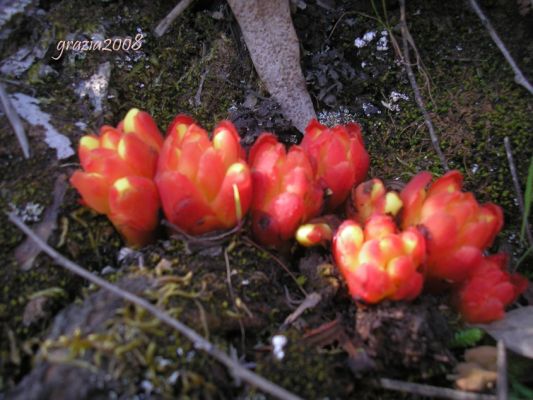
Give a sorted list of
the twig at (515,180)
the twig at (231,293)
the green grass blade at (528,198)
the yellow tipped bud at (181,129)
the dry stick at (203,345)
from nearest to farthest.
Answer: the dry stick at (203,345) → the twig at (231,293) → the yellow tipped bud at (181,129) → the green grass blade at (528,198) → the twig at (515,180)

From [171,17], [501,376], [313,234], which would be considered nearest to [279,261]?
[313,234]

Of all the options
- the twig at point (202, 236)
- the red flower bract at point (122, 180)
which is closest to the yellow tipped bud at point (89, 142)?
the red flower bract at point (122, 180)

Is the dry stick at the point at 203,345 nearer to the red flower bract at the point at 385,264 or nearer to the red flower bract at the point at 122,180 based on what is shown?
the red flower bract at the point at 122,180

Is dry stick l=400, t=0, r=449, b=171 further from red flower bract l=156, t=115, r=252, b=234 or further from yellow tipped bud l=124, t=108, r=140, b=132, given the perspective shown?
yellow tipped bud l=124, t=108, r=140, b=132

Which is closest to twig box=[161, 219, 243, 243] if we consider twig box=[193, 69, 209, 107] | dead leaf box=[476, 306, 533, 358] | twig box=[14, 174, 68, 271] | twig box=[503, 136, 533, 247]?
twig box=[14, 174, 68, 271]

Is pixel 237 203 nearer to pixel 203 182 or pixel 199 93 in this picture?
pixel 203 182
